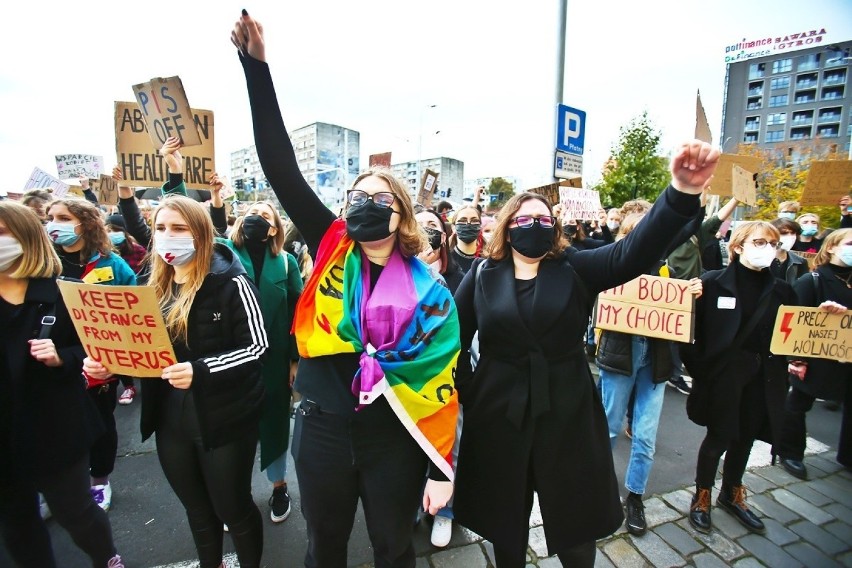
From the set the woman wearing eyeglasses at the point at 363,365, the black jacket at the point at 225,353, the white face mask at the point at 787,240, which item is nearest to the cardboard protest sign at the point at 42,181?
the black jacket at the point at 225,353

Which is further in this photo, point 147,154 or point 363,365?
point 147,154

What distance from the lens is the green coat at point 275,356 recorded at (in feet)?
9.90

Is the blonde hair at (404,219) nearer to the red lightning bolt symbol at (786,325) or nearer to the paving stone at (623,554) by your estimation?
the paving stone at (623,554)

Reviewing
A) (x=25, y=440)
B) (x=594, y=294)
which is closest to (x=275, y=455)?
(x=25, y=440)

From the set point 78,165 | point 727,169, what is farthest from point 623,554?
point 78,165

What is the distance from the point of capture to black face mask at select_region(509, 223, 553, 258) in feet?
7.07

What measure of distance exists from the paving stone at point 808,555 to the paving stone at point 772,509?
0.79 feet

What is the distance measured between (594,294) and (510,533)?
4.27 ft

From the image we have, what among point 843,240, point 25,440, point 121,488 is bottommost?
point 121,488

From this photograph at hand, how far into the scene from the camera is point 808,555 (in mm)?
2738

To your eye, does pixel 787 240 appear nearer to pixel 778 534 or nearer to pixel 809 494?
pixel 809 494

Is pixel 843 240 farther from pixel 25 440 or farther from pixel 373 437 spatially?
pixel 25 440

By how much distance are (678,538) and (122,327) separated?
359 centimetres

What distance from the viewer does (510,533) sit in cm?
211
